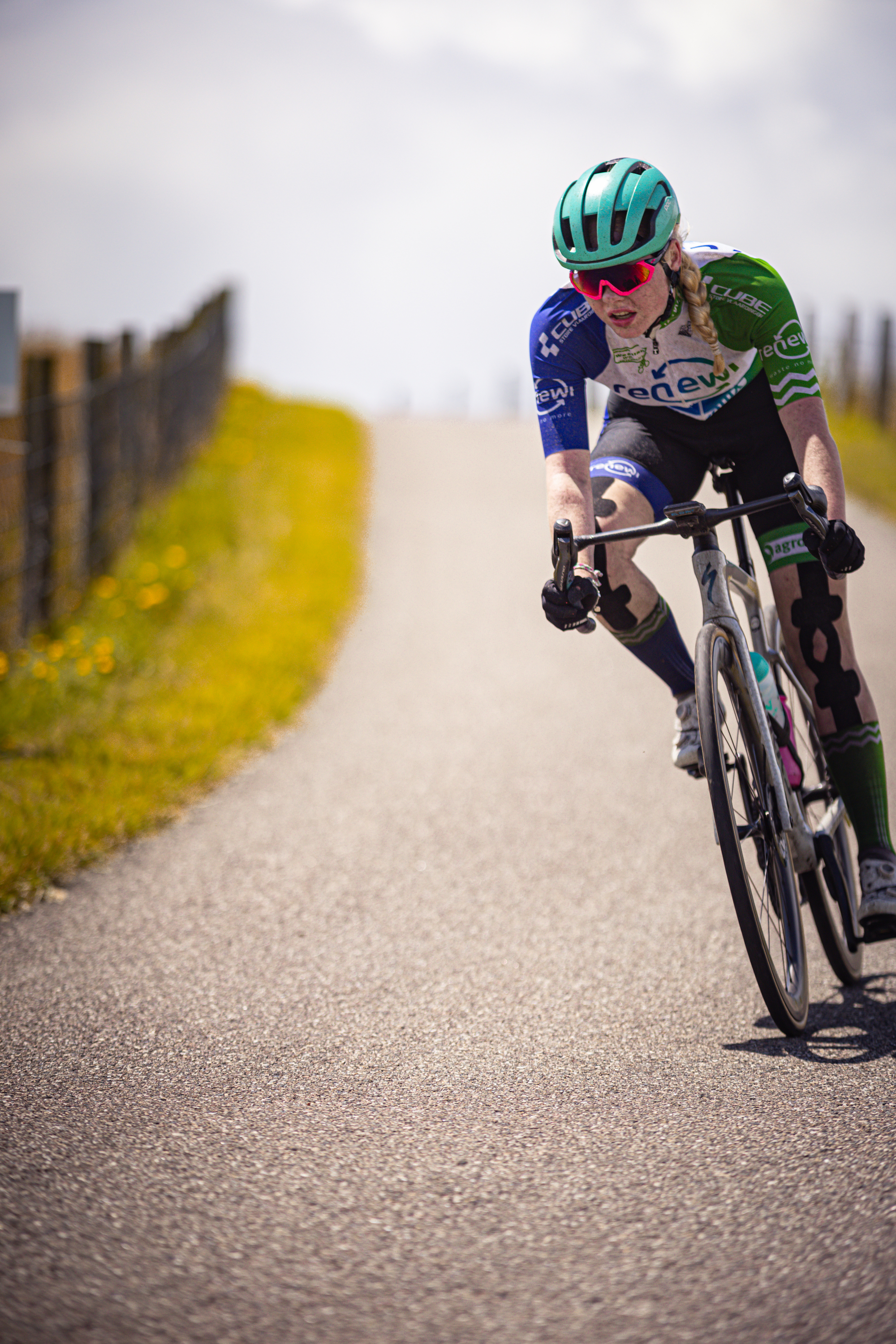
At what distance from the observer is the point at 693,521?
320cm

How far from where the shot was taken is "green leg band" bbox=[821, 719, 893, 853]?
346 centimetres

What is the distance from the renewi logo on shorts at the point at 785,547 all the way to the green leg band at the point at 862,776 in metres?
0.56

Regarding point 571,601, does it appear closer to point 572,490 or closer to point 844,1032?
point 572,490

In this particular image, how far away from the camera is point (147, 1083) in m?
2.89

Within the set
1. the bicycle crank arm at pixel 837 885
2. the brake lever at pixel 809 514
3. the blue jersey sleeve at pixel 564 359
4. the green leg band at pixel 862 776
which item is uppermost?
the blue jersey sleeve at pixel 564 359

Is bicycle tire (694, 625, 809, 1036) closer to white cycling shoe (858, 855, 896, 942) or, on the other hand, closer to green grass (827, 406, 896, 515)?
white cycling shoe (858, 855, 896, 942)

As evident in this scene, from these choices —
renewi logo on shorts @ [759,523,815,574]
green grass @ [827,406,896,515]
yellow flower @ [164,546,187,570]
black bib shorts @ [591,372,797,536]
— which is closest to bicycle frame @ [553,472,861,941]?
renewi logo on shorts @ [759,523,815,574]

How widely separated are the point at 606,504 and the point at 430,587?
6.91 metres

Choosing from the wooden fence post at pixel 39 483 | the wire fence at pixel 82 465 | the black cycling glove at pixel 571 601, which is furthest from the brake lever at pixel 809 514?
the wooden fence post at pixel 39 483

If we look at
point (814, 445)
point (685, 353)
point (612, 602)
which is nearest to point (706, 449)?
point (685, 353)

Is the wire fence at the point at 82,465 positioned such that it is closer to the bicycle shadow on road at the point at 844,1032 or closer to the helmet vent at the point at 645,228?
the helmet vent at the point at 645,228

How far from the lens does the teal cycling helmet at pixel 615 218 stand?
309 centimetres

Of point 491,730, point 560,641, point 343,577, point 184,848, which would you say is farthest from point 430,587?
point 184,848

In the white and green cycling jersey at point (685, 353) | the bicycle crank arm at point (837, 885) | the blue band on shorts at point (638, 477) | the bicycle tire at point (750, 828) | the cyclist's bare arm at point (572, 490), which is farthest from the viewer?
the blue band on shorts at point (638, 477)
